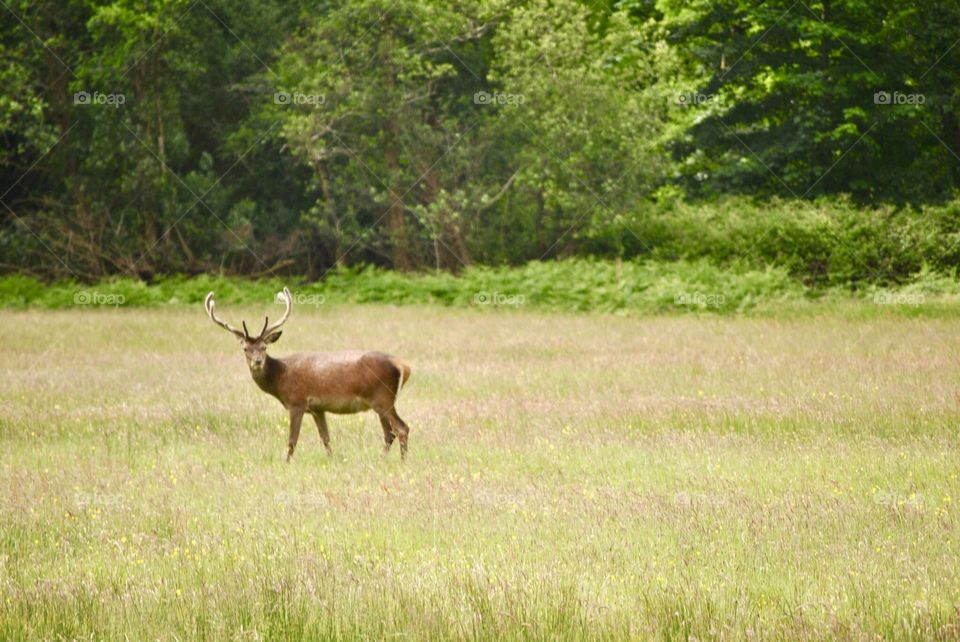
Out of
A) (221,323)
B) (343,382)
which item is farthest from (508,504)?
(221,323)

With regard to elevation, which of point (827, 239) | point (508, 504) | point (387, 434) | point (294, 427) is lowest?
point (827, 239)

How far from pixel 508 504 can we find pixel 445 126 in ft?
96.5

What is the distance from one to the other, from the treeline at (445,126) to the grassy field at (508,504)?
1742cm

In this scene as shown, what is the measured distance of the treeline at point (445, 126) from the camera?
117 ft

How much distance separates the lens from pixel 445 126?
3797 centimetres

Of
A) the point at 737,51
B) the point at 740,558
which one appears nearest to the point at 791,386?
the point at 740,558

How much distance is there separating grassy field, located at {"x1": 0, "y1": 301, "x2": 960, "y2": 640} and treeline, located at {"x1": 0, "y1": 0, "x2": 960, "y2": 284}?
57.2 ft

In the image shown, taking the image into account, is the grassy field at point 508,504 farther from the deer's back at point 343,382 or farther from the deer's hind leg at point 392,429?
the deer's back at point 343,382

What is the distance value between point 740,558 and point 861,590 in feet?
3.52

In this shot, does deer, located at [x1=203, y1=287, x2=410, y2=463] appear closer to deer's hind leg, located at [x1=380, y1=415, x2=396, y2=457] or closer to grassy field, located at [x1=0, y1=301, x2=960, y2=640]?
deer's hind leg, located at [x1=380, y1=415, x2=396, y2=457]

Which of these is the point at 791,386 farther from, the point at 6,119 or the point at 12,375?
the point at 6,119

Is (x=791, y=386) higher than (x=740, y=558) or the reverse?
the reverse

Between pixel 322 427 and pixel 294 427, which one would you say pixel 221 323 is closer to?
pixel 294 427

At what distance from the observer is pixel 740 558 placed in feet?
25.2
